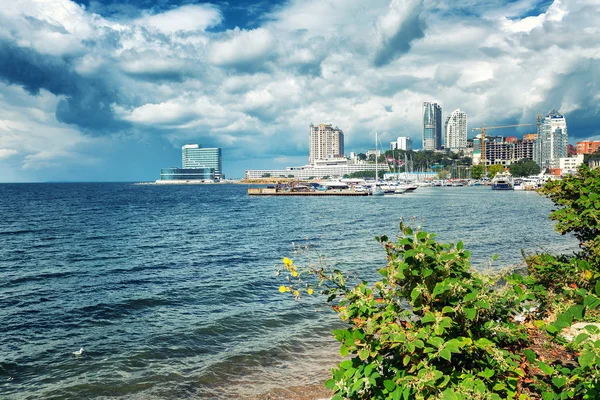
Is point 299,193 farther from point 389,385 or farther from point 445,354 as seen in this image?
point 445,354

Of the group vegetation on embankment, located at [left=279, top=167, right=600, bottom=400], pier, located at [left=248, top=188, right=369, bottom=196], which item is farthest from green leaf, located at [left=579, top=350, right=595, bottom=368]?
pier, located at [left=248, top=188, right=369, bottom=196]

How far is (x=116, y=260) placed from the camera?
25.2m

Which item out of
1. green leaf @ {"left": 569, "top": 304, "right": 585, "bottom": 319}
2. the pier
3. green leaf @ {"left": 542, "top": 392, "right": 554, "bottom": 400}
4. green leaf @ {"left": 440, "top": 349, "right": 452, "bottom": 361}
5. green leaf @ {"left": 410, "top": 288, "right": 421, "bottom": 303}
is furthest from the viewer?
the pier

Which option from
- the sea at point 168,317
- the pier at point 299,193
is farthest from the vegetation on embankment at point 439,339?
the pier at point 299,193

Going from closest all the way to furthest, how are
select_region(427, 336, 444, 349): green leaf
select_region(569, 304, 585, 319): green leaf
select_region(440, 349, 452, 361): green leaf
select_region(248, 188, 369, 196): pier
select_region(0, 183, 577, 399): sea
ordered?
select_region(440, 349, 452, 361): green leaf < select_region(427, 336, 444, 349): green leaf < select_region(569, 304, 585, 319): green leaf < select_region(0, 183, 577, 399): sea < select_region(248, 188, 369, 196): pier

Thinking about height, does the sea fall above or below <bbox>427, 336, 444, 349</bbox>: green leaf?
below

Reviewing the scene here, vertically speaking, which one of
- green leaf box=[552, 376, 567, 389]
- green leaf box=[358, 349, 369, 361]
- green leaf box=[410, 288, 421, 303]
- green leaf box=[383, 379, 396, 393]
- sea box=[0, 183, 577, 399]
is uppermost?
green leaf box=[410, 288, 421, 303]

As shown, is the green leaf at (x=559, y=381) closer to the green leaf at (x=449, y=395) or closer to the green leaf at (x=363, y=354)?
the green leaf at (x=449, y=395)

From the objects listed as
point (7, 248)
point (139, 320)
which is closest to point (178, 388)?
point (139, 320)

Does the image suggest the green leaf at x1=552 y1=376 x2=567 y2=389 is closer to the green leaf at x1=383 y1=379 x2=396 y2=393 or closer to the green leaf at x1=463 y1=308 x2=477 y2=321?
the green leaf at x1=463 y1=308 x2=477 y2=321

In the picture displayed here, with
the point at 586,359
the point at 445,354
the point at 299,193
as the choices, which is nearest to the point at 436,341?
the point at 445,354

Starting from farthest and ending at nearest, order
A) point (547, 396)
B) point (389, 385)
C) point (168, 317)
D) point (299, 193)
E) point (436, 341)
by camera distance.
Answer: point (299, 193), point (168, 317), point (547, 396), point (389, 385), point (436, 341)

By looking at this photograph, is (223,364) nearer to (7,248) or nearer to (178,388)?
(178,388)

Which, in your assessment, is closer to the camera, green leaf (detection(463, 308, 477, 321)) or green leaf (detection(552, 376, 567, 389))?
green leaf (detection(463, 308, 477, 321))
